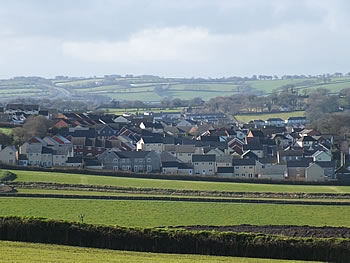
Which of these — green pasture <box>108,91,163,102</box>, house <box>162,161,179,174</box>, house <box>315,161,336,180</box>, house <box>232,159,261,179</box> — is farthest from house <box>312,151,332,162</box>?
green pasture <box>108,91,163,102</box>

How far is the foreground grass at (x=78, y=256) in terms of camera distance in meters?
17.9

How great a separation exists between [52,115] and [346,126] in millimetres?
29327

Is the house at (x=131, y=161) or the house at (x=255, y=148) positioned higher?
the house at (x=255, y=148)

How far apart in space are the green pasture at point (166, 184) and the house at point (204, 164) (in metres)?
6.44

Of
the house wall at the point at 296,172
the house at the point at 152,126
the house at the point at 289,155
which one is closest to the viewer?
the house wall at the point at 296,172

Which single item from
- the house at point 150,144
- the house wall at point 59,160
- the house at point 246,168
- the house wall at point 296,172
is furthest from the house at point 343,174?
the house wall at point 59,160

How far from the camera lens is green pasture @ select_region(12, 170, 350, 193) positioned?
132ft

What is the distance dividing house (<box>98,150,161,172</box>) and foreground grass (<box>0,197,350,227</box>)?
603 inches

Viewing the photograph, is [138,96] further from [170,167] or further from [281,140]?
[170,167]

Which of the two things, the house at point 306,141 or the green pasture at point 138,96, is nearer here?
the house at point 306,141

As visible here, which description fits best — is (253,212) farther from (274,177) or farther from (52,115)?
(52,115)

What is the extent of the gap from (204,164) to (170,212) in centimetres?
1804

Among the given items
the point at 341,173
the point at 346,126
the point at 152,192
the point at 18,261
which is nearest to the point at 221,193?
the point at 152,192

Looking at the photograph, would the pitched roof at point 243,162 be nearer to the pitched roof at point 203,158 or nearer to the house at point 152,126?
the pitched roof at point 203,158
